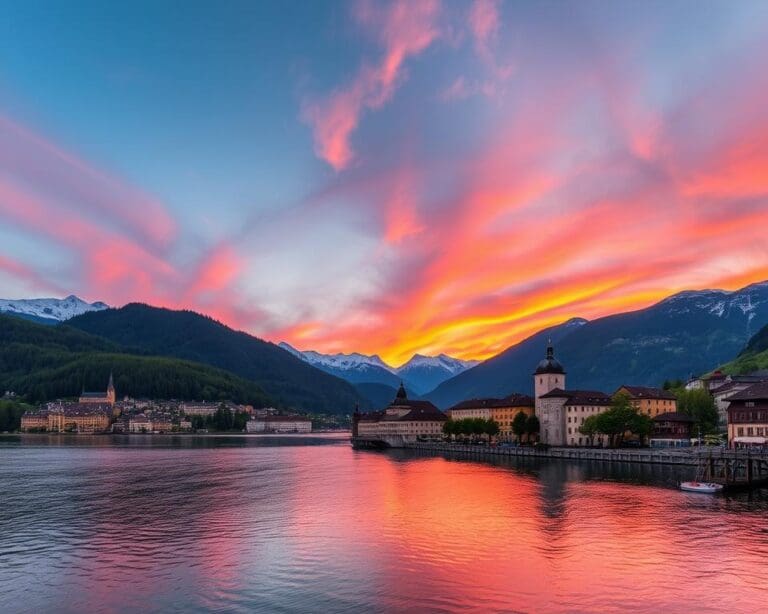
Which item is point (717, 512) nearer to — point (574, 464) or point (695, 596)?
point (695, 596)

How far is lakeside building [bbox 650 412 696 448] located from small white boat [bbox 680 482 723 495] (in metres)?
74.6

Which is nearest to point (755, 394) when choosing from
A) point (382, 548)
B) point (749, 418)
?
point (749, 418)

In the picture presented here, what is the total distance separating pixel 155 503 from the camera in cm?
6975

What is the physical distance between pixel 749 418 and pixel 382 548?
89624mm

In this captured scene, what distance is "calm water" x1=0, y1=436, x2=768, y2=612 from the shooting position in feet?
114

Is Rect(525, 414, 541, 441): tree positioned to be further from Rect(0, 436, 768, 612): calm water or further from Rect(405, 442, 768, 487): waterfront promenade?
Rect(0, 436, 768, 612): calm water

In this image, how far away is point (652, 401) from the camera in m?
175

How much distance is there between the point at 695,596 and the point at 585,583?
5.58m

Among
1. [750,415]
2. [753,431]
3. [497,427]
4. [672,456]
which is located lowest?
[672,456]

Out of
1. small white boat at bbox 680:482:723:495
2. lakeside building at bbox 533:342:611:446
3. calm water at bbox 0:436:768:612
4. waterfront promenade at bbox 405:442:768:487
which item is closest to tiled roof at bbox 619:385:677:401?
lakeside building at bbox 533:342:611:446

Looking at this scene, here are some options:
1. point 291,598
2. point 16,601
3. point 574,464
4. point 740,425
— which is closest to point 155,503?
point 16,601

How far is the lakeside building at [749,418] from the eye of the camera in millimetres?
109375

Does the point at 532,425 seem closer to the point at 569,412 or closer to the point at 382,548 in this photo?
the point at 569,412

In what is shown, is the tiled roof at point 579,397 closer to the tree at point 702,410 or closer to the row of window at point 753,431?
the tree at point 702,410
